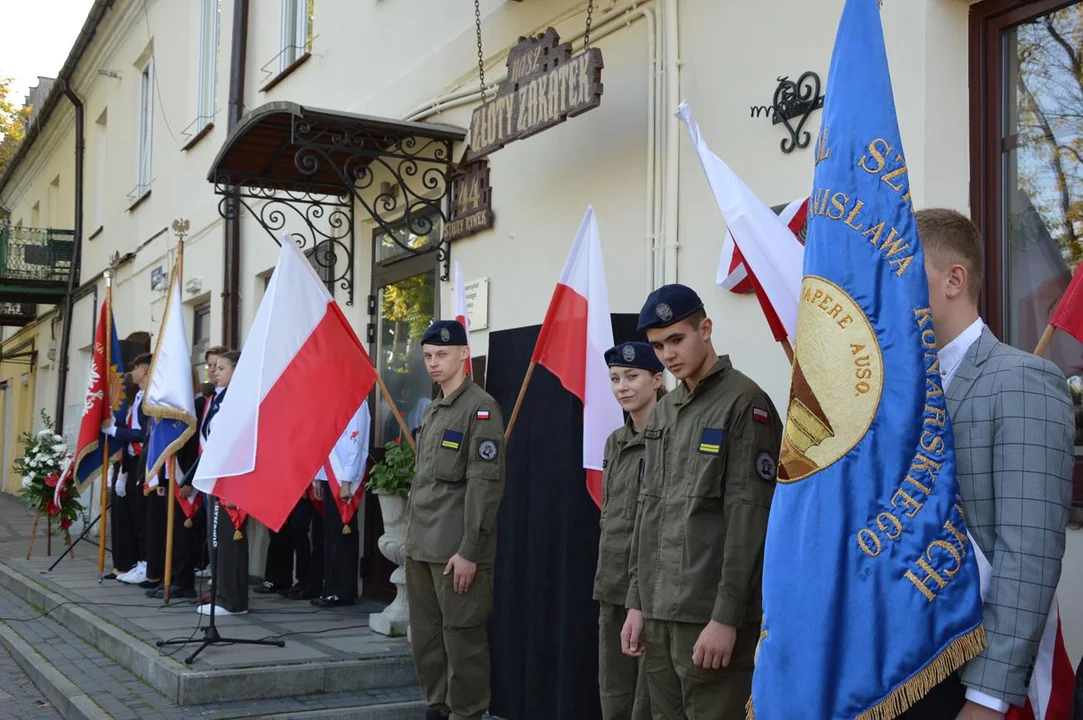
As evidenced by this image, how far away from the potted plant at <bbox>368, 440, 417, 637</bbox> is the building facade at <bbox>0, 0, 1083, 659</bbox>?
0.94 m

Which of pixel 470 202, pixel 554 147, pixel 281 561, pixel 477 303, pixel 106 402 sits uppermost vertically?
pixel 554 147

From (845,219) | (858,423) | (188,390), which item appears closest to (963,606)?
(858,423)

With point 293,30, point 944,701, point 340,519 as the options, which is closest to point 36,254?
point 293,30

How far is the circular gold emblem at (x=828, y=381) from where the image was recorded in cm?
240

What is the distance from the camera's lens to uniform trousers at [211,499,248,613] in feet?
25.4

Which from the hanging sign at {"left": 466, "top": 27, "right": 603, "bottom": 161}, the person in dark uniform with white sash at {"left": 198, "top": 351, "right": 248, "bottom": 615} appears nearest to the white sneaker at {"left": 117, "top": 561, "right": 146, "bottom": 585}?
the person in dark uniform with white sash at {"left": 198, "top": 351, "right": 248, "bottom": 615}

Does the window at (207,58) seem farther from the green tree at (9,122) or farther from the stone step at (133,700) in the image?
the green tree at (9,122)

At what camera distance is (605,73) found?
626cm

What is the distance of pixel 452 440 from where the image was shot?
5.16 meters

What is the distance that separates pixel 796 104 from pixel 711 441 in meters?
1.93

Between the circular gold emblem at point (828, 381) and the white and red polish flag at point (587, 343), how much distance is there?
244cm

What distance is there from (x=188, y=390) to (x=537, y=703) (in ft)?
13.7

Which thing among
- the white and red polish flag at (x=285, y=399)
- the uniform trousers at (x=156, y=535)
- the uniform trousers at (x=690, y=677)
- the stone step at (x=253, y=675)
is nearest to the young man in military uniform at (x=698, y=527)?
the uniform trousers at (x=690, y=677)

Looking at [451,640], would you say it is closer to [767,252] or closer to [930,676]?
[767,252]
